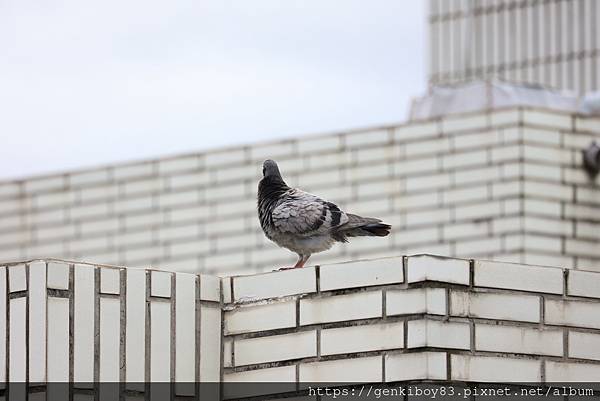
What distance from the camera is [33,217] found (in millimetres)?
23578

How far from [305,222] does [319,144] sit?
28.2ft

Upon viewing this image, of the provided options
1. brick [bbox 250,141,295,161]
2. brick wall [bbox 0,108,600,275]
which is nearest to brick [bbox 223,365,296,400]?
brick wall [bbox 0,108,600,275]

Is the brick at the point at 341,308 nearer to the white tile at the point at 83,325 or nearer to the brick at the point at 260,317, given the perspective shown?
the brick at the point at 260,317

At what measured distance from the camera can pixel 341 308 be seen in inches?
477

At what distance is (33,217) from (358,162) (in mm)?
4066

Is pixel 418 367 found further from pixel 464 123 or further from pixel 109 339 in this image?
pixel 464 123

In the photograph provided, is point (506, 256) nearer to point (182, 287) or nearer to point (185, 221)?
point (185, 221)

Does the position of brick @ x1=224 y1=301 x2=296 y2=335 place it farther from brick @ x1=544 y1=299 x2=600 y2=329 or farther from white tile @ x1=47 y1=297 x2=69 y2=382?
brick @ x1=544 y1=299 x2=600 y2=329

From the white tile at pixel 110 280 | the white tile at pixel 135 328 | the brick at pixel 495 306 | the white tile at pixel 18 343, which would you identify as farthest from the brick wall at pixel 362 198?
the white tile at pixel 18 343

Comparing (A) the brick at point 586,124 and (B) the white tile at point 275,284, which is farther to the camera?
(A) the brick at point 586,124

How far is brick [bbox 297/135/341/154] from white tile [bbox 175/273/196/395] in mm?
9112

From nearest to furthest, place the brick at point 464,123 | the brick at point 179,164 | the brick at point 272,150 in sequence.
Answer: the brick at point 464,123 < the brick at point 272,150 < the brick at point 179,164

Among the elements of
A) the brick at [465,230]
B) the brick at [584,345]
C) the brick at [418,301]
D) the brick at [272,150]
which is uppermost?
the brick at [272,150]

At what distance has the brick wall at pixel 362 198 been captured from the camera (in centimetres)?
2033
